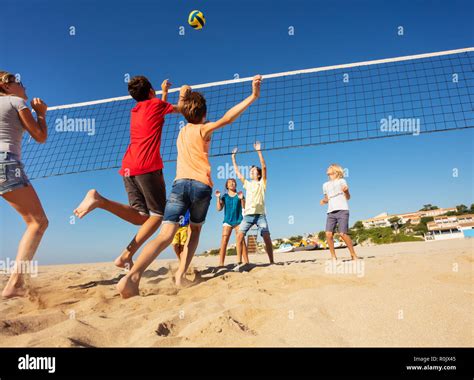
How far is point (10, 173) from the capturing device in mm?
2936

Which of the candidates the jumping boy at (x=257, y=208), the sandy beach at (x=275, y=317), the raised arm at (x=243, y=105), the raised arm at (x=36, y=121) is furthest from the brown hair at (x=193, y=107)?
the jumping boy at (x=257, y=208)

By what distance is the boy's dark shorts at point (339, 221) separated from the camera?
5.13 m

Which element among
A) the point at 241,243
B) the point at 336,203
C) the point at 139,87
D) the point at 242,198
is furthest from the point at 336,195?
the point at 139,87

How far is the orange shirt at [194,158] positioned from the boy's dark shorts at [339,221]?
2868 mm

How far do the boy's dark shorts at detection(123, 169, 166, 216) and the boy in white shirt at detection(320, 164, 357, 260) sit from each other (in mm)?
2940

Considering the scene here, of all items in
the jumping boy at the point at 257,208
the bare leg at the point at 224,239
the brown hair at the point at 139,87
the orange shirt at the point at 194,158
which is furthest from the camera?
the jumping boy at the point at 257,208

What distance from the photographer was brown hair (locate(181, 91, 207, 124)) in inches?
125

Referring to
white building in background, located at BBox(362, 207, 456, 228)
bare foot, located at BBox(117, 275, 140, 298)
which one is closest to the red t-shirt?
bare foot, located at BBox(117, 275, 140, 298)

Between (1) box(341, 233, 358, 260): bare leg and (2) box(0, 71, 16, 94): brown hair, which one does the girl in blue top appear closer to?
(1) box(341, 233, 358, 260): bare leg

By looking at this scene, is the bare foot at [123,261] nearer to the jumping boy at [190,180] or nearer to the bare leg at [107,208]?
the bare leg at [107,208]

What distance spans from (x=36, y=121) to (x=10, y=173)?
0.54 metres
